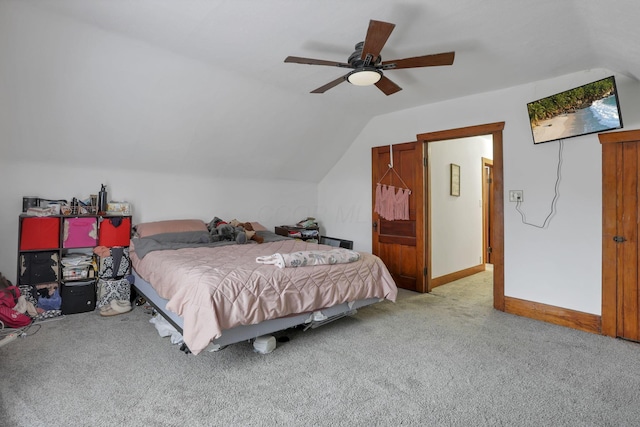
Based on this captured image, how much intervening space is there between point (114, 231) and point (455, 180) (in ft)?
15.4

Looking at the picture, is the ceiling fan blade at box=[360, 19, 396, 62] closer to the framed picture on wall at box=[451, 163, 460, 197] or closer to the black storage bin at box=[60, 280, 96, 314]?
the framed picture on wall at box=[451, 163, 460, 197]

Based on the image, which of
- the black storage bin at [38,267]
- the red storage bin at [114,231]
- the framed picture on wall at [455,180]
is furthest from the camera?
the framed picture on wall at [455,180]

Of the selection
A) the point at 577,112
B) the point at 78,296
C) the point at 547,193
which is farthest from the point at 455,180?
the point at 78,296

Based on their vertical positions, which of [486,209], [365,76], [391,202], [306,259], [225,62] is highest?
[225,62]

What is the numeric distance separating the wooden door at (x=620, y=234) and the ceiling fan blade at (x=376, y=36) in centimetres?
235

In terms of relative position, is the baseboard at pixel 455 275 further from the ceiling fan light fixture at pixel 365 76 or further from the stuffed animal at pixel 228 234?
the ceiling fan light fixture at pixel 365 76

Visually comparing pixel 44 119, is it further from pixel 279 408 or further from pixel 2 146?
pixel 279 408

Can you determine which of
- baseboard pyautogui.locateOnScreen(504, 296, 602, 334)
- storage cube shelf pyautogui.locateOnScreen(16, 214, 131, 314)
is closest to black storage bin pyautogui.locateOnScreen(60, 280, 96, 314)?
storage cube shelf pyautogui.locateOnScreen(16, 214, 131, 314)

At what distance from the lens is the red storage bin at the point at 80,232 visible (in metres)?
3.37

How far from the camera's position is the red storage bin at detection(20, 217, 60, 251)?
3.14m

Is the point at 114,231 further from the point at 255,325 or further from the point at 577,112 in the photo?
the point at 577,112

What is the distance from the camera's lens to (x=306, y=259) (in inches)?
106

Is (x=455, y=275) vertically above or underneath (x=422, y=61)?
underneath

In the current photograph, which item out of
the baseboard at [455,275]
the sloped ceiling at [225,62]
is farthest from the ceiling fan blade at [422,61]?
the baseboard at [455,275]
